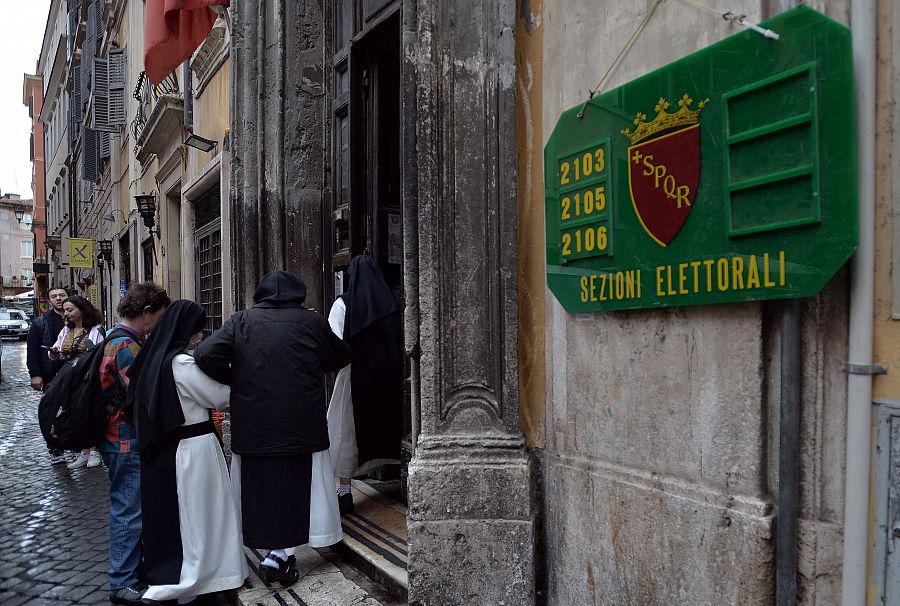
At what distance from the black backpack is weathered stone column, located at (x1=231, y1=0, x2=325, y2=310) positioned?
285 centimetres

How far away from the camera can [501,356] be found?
11.1 ft

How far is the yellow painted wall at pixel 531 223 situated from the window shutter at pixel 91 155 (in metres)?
21.3

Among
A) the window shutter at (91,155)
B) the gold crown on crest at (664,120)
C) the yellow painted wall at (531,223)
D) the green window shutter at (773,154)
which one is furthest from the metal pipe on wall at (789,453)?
the window shutter at (91,155)

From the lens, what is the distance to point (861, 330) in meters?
2.02

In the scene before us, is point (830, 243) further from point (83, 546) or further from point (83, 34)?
point (83, 34)

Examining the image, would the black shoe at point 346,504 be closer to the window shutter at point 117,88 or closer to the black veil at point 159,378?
the black veil at point 159,378

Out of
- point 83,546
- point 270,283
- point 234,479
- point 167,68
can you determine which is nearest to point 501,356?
point 270,283

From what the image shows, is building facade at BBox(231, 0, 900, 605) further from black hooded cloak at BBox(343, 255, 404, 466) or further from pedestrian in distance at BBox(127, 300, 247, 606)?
pedestrian in distance at BBox(127, 300, 247, 606)

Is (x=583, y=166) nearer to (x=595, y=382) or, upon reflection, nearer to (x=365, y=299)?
(x=595, y=382)

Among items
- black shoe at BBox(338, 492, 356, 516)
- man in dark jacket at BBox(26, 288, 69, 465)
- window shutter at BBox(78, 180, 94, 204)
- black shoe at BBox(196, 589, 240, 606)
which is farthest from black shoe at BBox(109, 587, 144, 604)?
window shutter at BBox(78, 180, 94, 204)

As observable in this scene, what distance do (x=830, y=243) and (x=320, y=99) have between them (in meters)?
5.63

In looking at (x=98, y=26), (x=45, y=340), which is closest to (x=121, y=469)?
(x=45, y=340)

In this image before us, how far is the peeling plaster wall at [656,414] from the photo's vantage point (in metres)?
2.17

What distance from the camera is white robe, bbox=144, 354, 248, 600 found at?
3623mm
